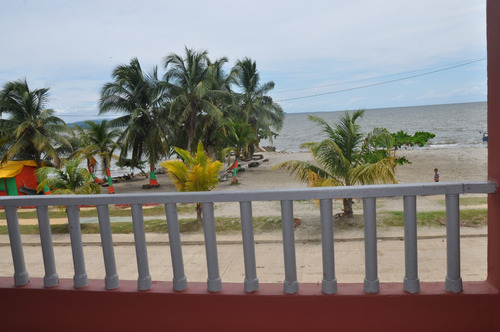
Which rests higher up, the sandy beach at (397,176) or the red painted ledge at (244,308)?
the red painted ledge at (244,308)

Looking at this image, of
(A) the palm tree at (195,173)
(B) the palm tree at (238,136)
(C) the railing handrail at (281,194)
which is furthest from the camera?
(B) the palm tree at (238,136)

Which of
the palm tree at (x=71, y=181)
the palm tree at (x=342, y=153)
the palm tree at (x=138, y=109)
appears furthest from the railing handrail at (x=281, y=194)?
the palm tree at (x=138, y=109)

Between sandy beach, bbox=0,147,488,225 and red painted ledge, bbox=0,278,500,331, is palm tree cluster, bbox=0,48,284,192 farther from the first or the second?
red painted ledge, bbox=0,278,500,331

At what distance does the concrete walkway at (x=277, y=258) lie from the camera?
4383mm

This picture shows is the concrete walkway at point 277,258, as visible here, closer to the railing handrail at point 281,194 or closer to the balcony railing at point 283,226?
the balcony railing at point 283,226

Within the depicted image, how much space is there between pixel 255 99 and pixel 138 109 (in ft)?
43.6

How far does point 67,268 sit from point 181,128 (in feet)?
68.9

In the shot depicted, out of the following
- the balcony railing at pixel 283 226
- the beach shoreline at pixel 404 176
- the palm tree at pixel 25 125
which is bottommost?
the beach shoreline at pixel 404 176

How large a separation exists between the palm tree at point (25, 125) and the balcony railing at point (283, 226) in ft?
74.5

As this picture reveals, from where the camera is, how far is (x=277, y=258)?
535 centimetres

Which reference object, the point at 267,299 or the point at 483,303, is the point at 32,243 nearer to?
the point at 267,299

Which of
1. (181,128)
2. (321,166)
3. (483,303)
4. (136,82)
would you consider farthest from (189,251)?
(181,128)

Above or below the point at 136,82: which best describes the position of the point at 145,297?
below

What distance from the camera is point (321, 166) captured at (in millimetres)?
9031
